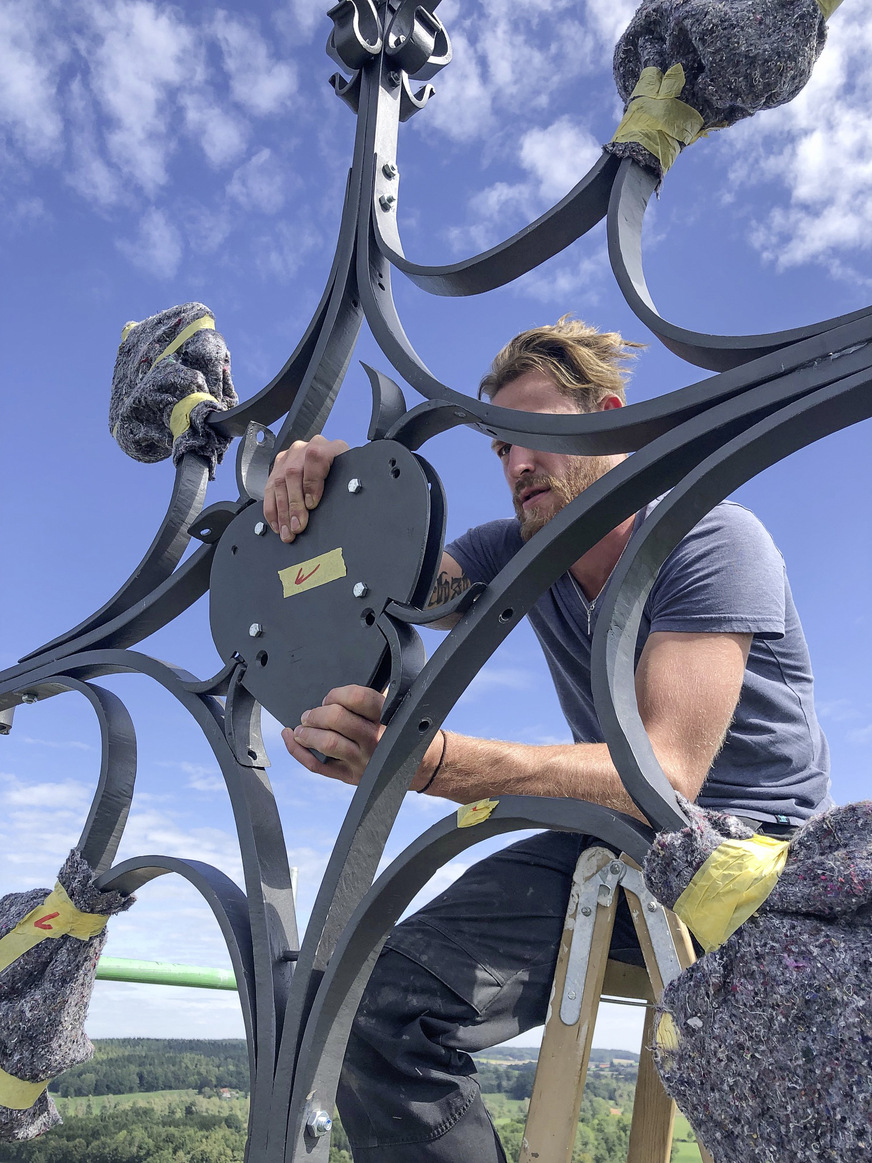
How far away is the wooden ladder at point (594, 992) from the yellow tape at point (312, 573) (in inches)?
23.4

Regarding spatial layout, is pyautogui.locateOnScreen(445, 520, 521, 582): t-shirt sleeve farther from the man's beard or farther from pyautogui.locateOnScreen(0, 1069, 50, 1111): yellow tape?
pyautogui.locateOnScreen(0, 1069, 50, 1111): yellow tape

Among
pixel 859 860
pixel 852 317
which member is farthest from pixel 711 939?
pixel 852 317

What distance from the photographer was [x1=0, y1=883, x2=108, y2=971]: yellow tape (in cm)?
123

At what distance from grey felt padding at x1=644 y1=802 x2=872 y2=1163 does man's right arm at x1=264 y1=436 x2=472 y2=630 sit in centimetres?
60

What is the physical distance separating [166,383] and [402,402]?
0.58m

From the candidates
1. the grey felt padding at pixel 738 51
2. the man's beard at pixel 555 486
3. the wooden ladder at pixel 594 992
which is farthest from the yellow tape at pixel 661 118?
the wooden ladder at pixel 594 992

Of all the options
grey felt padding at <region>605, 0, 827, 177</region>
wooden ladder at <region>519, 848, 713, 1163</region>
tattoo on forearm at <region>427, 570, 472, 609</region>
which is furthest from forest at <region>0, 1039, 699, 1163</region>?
grey felt padding at <region>605, 0, 827, 177</region>

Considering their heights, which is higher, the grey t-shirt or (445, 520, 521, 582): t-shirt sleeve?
(445, 520, 521, 582): t-shirt sleeve

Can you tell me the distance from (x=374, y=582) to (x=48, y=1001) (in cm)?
75

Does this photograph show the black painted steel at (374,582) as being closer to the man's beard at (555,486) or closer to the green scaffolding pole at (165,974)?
the green scaffolding pole at (165,974)

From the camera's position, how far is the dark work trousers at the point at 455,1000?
1.17m

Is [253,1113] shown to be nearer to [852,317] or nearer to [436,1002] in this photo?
[436,1002]

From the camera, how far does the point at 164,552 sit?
1477mm

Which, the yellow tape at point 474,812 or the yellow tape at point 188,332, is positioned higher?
the yellow tape at point 188,332
